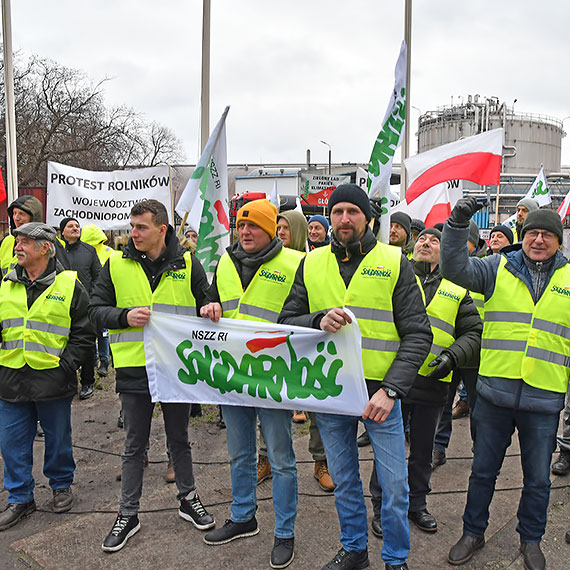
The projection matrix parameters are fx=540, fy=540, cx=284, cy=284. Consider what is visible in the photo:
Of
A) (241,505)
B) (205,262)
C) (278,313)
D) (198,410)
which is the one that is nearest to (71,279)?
(205,262)

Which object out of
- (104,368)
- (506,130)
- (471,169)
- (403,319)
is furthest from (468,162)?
(506,130)

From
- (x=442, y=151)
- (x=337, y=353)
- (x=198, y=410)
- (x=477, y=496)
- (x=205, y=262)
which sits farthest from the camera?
(x=442, y=151)

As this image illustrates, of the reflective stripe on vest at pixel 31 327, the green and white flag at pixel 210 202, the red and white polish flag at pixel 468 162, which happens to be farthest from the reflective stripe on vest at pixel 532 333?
the red and white polish flag at pixel 468 162

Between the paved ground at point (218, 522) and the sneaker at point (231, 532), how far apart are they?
43 millimetres

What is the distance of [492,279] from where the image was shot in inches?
132

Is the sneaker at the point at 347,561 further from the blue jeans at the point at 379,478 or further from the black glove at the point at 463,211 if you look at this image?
the black glove at the point at 463,211

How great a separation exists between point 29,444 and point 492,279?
11.5 feet

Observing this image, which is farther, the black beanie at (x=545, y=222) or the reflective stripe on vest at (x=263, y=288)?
the reflective stripe on vest at (x=263, y=288)

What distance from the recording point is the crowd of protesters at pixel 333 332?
307 cm

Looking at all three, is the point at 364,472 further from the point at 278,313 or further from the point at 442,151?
the point at 442,151

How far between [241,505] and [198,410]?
2692 millimetres

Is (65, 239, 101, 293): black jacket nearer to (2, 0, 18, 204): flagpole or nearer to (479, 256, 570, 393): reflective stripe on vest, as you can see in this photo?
(2, 0, 18, 204): flagpole

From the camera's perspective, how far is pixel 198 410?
6.22 m

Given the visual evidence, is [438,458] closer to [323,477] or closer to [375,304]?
[323,477]
